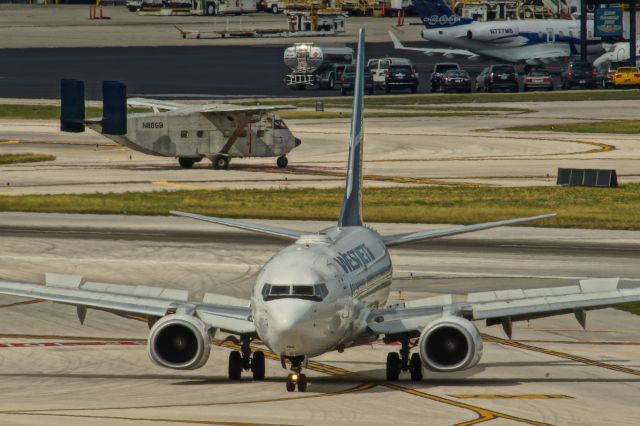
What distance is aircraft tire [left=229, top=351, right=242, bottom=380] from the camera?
3222 cm

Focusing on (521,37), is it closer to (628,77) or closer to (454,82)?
(628,77)

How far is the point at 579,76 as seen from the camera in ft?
519

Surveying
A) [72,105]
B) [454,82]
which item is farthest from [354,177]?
[454,82]

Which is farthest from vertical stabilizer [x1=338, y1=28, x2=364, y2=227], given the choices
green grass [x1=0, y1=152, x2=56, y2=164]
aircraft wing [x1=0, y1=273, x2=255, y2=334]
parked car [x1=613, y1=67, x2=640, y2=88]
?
parked car [x1=613, y1=67, x2=640, y2=88]

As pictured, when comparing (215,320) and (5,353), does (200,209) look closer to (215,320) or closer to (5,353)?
(5,353)

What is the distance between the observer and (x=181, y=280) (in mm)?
47969

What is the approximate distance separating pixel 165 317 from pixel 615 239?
101 feet

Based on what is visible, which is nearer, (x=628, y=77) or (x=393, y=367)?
(x=393, y=367)

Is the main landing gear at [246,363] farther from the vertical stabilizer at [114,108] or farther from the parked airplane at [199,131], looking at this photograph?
the parked airplane at [199,131]

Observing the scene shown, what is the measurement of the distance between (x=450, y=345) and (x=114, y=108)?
2135 inches

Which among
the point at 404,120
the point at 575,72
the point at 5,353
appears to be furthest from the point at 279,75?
the point at 5,353

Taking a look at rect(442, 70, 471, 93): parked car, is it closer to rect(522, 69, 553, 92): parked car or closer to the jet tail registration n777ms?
rect(522, 69, 553, 92): parked car

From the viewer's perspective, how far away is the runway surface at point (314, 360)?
94.1ft

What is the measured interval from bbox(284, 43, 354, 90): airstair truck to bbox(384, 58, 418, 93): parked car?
301 inches
